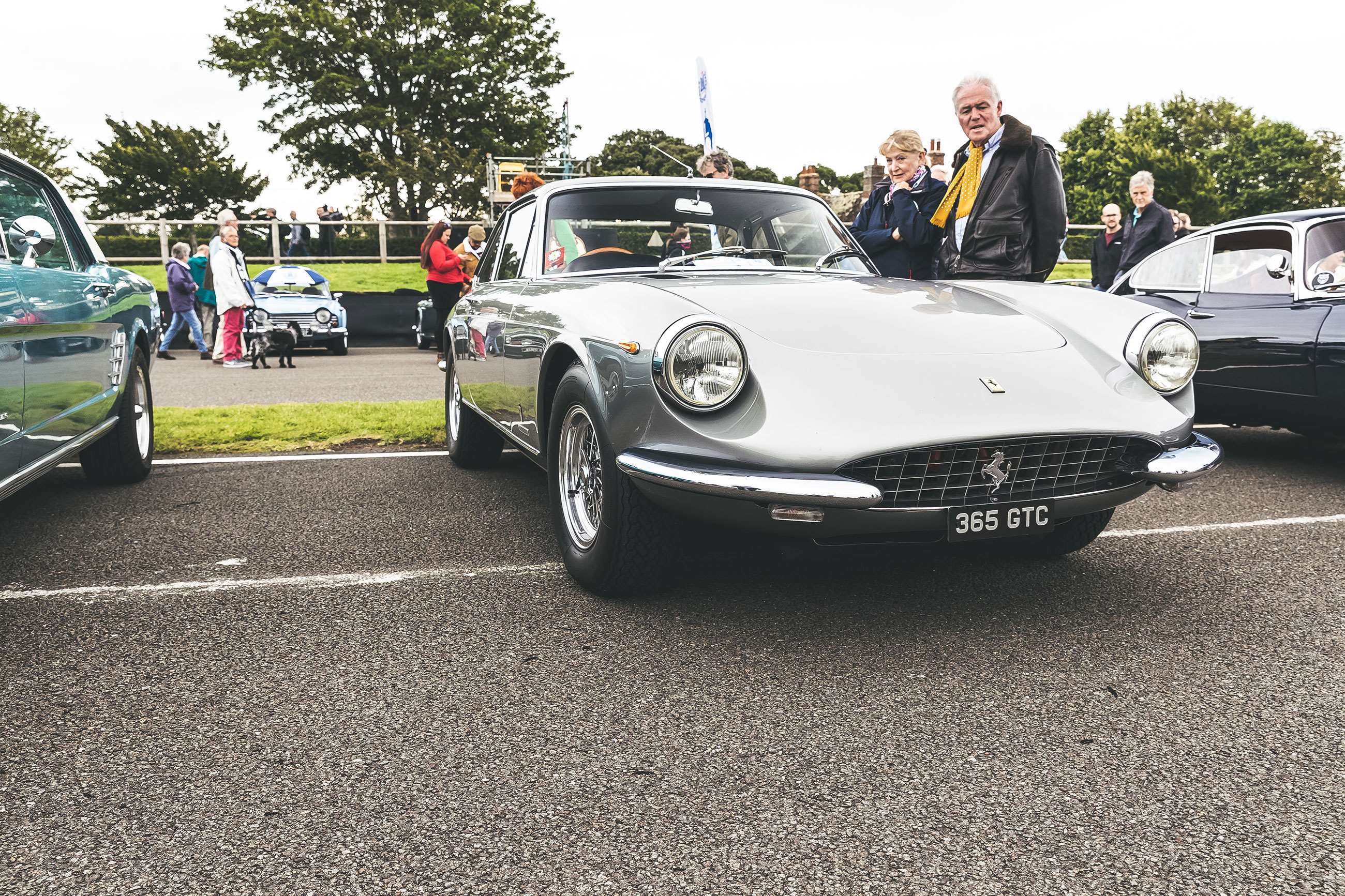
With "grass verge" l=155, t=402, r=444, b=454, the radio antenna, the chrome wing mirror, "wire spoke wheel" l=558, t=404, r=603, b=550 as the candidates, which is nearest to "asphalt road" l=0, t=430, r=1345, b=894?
"wire spoke wheel" l=558, t=404, r=603, b=550

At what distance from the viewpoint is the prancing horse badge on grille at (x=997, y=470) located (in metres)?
2.83

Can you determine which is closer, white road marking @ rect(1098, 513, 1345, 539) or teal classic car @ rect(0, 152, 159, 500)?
teal classic car @ rect(0, 152, 159, 500)

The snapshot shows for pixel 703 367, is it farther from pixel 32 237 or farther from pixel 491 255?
pixel 491 255

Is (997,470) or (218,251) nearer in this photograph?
(997,470)

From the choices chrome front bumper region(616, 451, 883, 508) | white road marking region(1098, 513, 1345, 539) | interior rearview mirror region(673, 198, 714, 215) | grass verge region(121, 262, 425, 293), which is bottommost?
white road marking region(1098, 513, 1345, 539)

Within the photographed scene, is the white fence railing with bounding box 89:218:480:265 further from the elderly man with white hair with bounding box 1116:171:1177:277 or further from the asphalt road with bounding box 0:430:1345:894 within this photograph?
the asphalt road with bounding box 0:430:1345:894

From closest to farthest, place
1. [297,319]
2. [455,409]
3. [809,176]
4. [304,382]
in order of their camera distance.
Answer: [455,409], [304,382], [297,319], [809,176]

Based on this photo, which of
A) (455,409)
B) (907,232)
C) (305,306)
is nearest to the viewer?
(907,232)

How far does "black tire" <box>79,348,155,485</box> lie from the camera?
5.04 meters

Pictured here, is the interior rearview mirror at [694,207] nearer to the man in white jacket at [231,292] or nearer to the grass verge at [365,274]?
the man in white jacket at [231,292]

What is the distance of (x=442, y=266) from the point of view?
1073cm

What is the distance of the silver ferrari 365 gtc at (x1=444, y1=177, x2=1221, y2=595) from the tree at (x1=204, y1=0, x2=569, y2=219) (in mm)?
35990

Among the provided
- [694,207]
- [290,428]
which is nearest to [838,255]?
[694,207]

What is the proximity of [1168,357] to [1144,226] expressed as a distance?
622 centimetres
